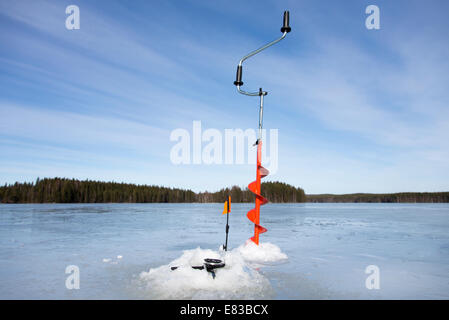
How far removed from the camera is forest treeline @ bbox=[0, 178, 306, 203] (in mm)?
94062

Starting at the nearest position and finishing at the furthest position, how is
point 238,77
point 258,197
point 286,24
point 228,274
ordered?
point 228,274 < point 286,24 < point 238,77 < point 258,197

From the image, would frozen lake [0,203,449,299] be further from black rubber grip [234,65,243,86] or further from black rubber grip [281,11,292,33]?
black rubber grip [281,11,292,33]

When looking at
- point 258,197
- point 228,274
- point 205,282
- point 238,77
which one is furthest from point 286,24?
point 205,282

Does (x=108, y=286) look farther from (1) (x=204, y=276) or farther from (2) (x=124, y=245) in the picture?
(2) (x=124, y=245)

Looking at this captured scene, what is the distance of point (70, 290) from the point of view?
13.4ft

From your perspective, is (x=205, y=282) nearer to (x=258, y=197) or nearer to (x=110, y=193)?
(x=258, y=197)

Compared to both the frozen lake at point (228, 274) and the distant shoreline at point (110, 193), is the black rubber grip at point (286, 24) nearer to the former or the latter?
the frozen lake at point (228, 274)

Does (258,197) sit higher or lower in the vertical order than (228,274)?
higher

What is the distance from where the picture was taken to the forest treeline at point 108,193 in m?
94.1

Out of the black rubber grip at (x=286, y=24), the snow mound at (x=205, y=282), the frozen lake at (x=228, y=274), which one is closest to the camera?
the snow mound at (x=205, y=282)

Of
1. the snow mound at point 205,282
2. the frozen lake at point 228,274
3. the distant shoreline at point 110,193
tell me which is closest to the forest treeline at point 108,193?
the distant shoreline at point 110,193

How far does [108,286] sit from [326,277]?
11.5 feet

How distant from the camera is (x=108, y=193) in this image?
105 meters
